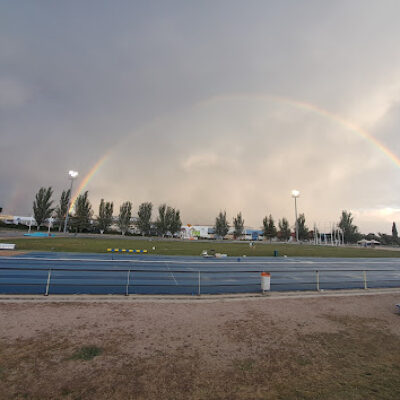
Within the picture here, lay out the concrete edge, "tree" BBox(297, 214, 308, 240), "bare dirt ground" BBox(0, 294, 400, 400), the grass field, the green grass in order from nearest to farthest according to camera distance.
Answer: "bare dirt ground" BBox(0, 294, 400, 400)
the green grass
the concrete edge
the grass field
"tree" BBox(297, 214, 308, 240)

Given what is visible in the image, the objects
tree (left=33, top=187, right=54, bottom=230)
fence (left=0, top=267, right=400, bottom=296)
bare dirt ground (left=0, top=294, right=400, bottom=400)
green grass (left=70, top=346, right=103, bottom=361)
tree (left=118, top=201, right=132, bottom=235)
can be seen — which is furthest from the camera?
tree (left=118, top=201, right=132, bottom=235)

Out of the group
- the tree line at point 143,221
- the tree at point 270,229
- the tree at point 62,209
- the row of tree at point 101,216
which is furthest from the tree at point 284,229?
the tree at point 62,209

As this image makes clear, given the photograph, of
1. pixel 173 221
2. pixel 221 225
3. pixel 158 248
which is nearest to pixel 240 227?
pixel 221 225

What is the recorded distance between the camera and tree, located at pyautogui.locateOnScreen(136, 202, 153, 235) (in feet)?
281

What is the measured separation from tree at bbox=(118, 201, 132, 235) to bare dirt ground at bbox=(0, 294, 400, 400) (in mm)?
Answer: 79118

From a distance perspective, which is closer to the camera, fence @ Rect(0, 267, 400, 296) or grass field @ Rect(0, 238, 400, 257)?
fence @ Rect(0, 267, 400, 296)

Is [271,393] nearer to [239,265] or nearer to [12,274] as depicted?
[12,274]

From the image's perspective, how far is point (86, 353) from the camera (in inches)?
194

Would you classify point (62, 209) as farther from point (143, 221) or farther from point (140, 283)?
point (140, 283)

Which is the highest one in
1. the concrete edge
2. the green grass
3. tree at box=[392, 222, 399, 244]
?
tree at box=[392, 222, 399, 244]

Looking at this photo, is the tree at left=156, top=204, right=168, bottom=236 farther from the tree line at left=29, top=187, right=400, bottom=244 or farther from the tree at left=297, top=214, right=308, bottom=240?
the tree at left=297, top=214, right=308, bottom=240

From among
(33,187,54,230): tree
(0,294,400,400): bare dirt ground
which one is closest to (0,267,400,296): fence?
(0,294,400,400): bare dirt ground

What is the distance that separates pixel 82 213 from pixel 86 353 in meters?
77.0

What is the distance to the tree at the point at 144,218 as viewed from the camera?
3366 inches
